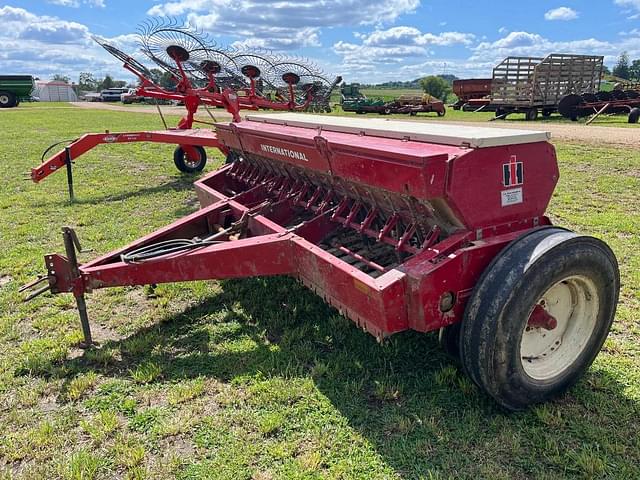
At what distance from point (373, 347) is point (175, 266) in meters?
1.31

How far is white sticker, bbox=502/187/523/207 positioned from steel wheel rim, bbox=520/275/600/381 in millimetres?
484

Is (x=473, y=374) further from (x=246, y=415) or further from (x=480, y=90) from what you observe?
(x=480, y=90)

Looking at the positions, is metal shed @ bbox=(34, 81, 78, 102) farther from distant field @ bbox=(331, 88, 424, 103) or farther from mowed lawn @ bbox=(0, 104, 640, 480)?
mowed lawn @ bbox=(0, 104, 640, 480)

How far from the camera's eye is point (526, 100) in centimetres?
2177

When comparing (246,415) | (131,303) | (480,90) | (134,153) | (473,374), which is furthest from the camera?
(480,90)

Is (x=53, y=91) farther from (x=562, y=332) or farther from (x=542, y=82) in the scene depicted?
(x=562, y=332)

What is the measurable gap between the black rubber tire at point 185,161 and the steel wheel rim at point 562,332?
25.1ft

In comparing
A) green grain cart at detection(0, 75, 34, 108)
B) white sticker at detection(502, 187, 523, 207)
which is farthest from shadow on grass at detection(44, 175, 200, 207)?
green grain cart at detection(0, 75, 34, 108)

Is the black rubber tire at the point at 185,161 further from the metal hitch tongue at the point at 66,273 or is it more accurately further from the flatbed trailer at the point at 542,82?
the flatbed trailer at the point at 542,82

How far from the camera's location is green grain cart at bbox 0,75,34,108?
127 feet

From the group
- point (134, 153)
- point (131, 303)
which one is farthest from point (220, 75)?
point (131, 303)

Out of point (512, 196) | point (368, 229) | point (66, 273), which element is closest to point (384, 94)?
point (368, 229)

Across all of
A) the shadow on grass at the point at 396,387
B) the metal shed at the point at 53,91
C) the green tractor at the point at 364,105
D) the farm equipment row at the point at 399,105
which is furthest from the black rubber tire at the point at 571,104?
the metal shed at the point at 53,91

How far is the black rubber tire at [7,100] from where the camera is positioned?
129ft
